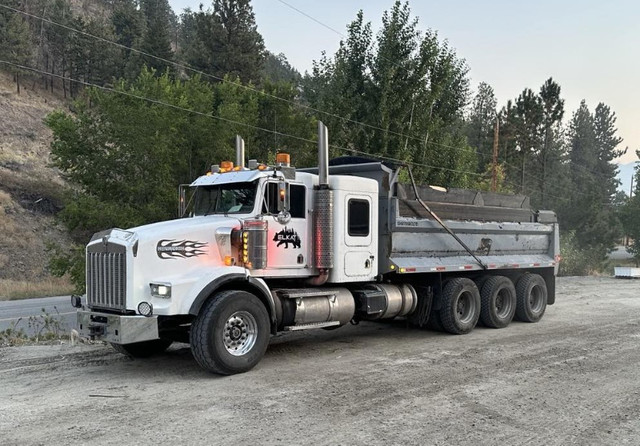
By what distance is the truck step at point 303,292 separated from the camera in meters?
8.52

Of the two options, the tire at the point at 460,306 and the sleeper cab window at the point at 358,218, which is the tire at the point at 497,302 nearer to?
the tire at the point at 460,306

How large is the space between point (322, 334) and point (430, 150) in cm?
1736

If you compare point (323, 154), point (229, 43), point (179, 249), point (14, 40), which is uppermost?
point (14, 40)

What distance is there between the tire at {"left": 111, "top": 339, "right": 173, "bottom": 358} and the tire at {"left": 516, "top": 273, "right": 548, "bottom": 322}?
7699mm

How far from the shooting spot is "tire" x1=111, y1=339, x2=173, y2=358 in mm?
8625

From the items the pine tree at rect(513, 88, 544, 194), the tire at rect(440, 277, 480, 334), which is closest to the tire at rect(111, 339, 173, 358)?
the tire at rect(440, 277, 480, 334)

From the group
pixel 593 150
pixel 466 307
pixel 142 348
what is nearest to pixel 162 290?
pixel 142 348

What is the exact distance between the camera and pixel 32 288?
2623 centimetres

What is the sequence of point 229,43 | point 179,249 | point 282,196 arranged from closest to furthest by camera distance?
point 179,249
point 282,196
point 229,43

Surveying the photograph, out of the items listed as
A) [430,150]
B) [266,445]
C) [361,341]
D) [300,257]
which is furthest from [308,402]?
[430,150]

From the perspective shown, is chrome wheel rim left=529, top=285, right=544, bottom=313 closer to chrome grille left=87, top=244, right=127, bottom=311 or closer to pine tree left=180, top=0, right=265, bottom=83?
chrome grille left=87, top=244, right=127, bottom=311

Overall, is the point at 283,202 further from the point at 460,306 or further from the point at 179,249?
the point at 460,306

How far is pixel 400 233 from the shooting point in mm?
10109

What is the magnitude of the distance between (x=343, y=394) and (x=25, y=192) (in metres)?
38.8
